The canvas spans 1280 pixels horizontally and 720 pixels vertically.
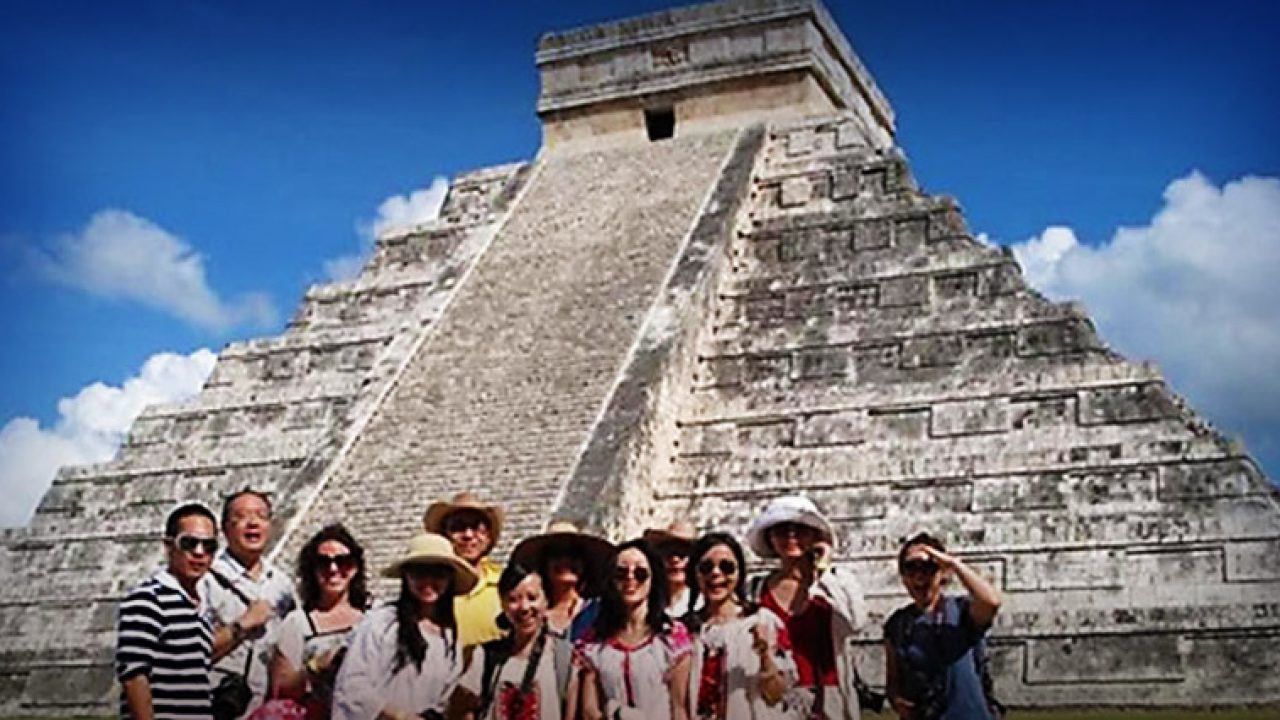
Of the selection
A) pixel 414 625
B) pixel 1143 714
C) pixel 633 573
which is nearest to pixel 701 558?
pixel 633 573

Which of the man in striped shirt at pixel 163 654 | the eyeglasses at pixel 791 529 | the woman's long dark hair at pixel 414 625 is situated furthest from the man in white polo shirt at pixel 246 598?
the eyeglasses at pixel 791 529

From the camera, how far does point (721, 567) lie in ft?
17.5

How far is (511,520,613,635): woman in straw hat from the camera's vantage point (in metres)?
5.75

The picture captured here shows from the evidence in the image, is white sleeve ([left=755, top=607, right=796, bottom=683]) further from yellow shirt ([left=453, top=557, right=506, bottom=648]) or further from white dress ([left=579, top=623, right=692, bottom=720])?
yellow shirt ([left=453, top=557, right=506, bottom=648])

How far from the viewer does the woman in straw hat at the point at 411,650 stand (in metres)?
5.14

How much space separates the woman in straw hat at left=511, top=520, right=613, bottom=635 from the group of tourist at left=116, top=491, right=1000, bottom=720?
21cm

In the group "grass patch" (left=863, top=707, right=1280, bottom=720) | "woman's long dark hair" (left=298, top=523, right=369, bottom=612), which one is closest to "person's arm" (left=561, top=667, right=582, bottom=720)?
"woman's long dark hair" (left=298, top=523, right=369, bottom=612)

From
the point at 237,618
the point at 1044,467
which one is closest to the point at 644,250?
the point at 1044,467

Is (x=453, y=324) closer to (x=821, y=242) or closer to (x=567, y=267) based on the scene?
(x=567, y=267)

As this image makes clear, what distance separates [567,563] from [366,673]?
96cm

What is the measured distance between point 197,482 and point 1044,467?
8315 millimetres

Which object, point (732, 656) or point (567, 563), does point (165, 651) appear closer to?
point (567, 563)

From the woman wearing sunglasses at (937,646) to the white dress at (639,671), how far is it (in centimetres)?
75

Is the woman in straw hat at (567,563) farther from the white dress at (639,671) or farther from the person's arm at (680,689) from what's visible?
the person's arm at (680,689)
